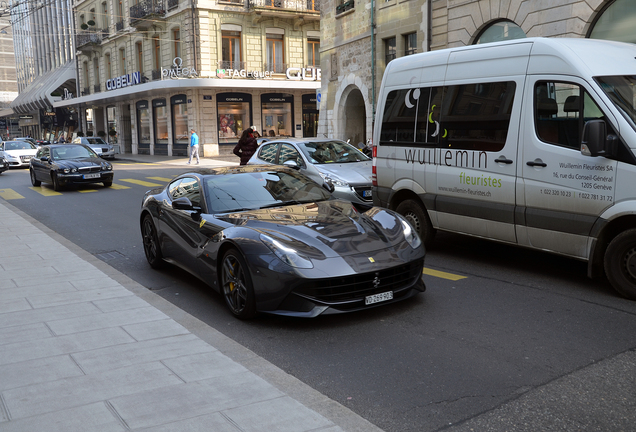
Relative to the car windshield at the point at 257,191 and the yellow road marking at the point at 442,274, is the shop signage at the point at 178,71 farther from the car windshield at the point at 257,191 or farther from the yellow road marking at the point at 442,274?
the yellow road marking at the point at 442,274

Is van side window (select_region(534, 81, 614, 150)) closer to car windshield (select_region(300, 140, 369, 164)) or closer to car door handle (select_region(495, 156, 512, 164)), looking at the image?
car door handle (select_region(495, 156, 512, 164))

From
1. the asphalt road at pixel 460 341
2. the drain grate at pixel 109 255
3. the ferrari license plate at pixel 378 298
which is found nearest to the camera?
the asphalt road at pixel 460 341

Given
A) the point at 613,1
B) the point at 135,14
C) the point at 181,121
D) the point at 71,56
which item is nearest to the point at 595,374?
the point at 613,1

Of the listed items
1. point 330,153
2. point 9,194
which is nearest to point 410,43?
point 330,153

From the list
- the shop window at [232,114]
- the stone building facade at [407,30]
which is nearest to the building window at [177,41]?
the shop window at [232,114]

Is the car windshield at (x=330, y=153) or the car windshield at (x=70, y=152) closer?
the car windshield at (x=330, y=153)

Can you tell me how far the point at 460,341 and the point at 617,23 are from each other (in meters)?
11.2

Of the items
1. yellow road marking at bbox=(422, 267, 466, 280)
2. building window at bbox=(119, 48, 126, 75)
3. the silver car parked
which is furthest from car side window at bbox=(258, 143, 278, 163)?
building window at bbox=(119, 48, 126, 75)

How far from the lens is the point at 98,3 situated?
4919 centimetres

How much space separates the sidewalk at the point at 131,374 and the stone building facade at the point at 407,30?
1203cm

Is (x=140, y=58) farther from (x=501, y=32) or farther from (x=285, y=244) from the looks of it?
(x=285, y=244)

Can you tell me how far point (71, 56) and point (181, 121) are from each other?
2908 cm

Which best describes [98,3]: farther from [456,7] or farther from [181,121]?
[456,7]

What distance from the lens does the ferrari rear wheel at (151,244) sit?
7629mm
